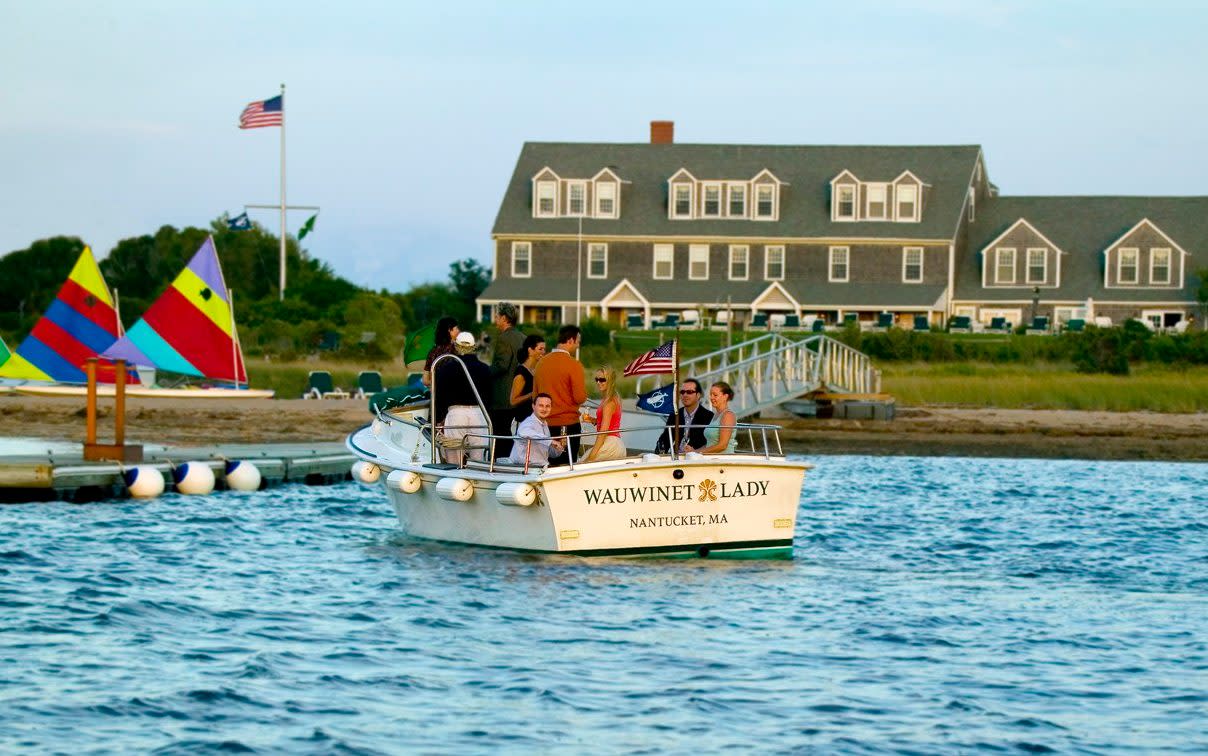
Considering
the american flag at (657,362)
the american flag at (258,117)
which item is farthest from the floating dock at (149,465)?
the american flag at (258,117)

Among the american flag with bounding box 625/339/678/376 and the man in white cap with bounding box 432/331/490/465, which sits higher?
the american flag with bounding box 625/339/678/376

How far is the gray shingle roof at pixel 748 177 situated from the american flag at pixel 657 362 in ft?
165

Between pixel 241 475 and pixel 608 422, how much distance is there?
360 inches

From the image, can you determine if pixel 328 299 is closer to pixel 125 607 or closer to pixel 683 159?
pixel 683 159

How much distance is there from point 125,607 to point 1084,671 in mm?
7767

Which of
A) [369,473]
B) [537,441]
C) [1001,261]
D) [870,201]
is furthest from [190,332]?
[1001,261]

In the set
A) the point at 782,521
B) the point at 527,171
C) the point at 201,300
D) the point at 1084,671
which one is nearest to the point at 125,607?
the point at 782,521

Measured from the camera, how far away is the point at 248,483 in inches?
931

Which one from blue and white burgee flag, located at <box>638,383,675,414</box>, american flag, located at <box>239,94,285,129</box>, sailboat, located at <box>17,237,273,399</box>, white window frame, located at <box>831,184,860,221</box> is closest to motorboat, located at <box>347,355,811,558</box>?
blue and white burgee flag, located at <box>638,383,675,414</box>

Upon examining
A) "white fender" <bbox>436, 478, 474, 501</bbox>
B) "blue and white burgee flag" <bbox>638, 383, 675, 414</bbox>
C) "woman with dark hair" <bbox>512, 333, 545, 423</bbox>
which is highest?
"woman with dark hair" <bbox>512, 333, 545, 423</bbox>

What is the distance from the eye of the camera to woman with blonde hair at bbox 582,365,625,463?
15.7 m

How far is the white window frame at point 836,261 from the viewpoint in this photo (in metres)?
65.6

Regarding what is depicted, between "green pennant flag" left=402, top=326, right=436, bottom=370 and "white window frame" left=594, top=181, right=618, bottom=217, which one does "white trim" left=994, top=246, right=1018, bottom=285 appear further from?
"green pennant flag" left=402, top=326, right=436, bottom=370

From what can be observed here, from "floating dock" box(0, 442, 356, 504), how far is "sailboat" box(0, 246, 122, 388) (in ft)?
29.1
